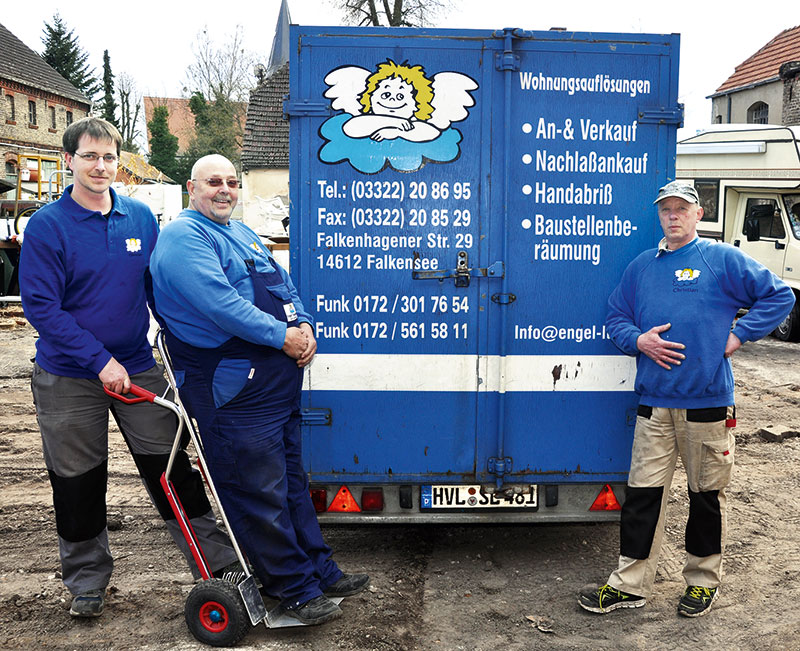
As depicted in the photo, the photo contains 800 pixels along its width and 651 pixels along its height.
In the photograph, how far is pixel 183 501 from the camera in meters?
4.23

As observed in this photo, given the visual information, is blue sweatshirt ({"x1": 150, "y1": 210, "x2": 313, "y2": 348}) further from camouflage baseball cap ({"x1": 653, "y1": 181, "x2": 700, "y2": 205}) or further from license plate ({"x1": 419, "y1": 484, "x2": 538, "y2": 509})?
camouflage baseball cap ({"x1": 653, "y1": 181, "x2": 700, "y2": 205})

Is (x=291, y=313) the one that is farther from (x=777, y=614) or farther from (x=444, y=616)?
(x=777, y=614)

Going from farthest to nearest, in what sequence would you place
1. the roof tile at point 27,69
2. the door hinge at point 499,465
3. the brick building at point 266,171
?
the roof tile at point 27,69 → the brick building at point 266,171 → the door hinge at point 499,465

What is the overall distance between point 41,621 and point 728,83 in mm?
30627

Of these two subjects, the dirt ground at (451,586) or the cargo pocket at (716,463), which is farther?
the cargo pocket at (716,463)

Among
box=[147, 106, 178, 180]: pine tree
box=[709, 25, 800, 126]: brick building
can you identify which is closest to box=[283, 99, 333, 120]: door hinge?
box=[709, 25, 800, 126]: brick building

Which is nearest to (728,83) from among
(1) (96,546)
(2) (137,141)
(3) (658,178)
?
(3) (658,178)

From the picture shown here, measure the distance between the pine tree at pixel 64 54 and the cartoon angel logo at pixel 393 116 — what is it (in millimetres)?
54421

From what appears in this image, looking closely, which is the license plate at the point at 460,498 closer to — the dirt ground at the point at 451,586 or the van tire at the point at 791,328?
the dirt ground at the point at 451,586

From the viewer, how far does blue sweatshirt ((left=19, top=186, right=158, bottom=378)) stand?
148 inches

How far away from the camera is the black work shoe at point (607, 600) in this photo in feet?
13.6

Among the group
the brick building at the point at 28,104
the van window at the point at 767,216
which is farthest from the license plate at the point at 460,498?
the brick building at the point at 28,104

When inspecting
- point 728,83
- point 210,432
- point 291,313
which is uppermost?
point 728,83

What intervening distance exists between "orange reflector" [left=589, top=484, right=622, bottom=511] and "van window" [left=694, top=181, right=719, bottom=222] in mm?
11124
